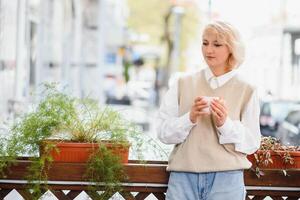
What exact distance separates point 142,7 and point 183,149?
46.0 metres

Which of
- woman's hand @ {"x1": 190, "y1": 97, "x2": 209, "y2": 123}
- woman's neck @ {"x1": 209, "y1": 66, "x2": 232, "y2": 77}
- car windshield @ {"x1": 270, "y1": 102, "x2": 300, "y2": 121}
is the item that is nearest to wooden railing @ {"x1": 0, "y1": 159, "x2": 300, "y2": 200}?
woman's hand @ {"x1": 190, "y1": 97, "x2": 209, "y2": 123}

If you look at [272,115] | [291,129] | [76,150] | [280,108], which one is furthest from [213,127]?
[280,108]

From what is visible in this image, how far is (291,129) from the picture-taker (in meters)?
12.1

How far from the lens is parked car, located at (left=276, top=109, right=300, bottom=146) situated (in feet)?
38.1

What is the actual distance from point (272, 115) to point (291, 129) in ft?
10.8

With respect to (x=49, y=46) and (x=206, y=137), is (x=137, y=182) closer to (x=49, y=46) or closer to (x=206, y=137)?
(x=206, y=137)

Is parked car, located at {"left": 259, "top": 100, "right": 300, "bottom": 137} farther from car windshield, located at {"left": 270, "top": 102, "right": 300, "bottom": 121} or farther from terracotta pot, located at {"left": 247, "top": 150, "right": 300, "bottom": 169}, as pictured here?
terracotta pot, located at {"left": 247, "top": 150, "right": 300, "bottom": 169}

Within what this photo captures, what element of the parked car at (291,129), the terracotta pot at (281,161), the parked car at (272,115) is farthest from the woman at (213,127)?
the parked car at (272,115)

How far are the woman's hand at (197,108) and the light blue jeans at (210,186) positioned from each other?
0.30m

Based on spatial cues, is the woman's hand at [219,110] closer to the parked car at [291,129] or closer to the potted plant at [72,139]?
the potted plant at [72,139]

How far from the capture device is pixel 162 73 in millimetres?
38000

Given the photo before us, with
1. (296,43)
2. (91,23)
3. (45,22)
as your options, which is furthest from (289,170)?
(91,23)

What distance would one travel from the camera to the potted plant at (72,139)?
388cm

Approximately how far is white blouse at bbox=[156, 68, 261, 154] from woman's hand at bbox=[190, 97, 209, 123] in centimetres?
4
